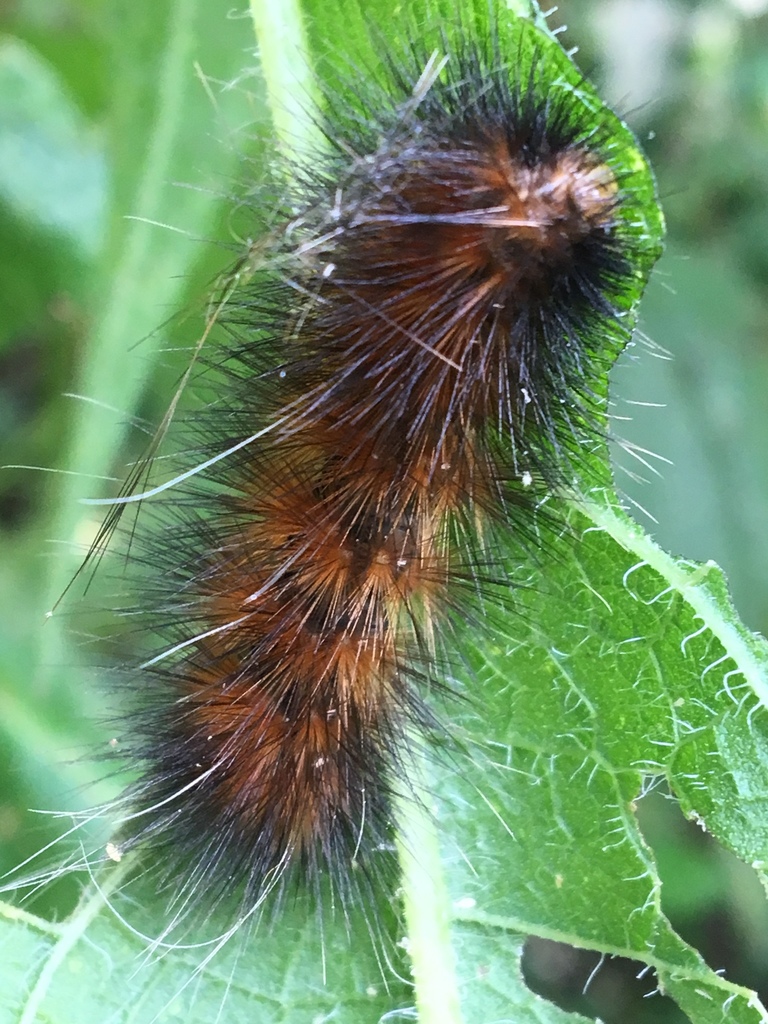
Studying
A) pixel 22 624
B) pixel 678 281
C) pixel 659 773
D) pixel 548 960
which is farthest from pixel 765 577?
pixel 22 624

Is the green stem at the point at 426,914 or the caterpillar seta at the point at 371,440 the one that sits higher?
the caterpillar seta at the point at 371,440

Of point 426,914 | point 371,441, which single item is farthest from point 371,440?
point 426,914

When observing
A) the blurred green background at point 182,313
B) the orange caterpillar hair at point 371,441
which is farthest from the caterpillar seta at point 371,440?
the blurred green background at point 182,313

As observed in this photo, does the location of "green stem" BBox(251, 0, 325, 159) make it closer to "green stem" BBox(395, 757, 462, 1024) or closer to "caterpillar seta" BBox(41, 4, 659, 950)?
"caterpillar seta" BBox(41, 4, 659, 950)

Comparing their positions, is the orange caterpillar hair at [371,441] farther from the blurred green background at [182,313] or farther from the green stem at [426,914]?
the blurred green background at [182,313]

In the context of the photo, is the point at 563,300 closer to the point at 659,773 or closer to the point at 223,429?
the point at 223,429

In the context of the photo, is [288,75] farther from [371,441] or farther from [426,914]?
[426,914]

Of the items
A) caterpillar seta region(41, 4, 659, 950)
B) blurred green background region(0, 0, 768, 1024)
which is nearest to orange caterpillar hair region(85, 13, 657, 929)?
caterpillar seta region(41, 4, 659, 950)
